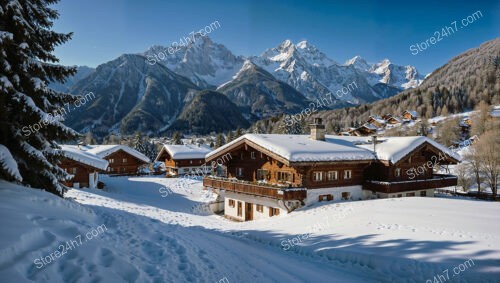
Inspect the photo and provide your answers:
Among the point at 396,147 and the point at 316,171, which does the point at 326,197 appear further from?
the point at 396,147

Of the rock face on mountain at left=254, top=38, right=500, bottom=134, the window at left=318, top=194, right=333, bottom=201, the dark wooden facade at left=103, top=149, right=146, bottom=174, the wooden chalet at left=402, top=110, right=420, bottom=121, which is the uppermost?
the rock face on mountain at left=254, top=38, right=500, bottom=134

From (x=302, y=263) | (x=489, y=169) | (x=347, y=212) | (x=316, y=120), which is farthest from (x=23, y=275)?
(x=489, y=169)

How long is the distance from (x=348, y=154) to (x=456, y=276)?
15.8 metres

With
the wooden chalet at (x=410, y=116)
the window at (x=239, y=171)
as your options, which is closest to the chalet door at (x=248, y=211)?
the window at (x=239, y=171)

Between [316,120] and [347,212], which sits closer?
[347,212]

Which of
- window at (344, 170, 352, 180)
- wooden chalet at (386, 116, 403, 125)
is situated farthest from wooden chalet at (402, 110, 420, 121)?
window at (344, 170, 352, 180)

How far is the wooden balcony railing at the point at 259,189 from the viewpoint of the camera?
22.2 metres

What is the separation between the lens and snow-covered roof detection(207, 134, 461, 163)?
22719 mm

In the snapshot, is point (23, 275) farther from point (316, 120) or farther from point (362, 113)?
point (362, 113)

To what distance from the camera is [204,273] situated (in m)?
7.99

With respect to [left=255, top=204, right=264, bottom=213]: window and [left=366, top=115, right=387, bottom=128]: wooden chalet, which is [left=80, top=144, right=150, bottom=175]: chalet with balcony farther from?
[left=366, top=115, right=387, bottom=128]: wooden chalet

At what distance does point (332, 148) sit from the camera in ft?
84.0

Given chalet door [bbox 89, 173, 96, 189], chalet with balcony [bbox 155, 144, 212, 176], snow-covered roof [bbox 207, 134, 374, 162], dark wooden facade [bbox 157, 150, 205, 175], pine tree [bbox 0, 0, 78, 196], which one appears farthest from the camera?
dark wooden facade [bbox 157, 150, 205, 175]

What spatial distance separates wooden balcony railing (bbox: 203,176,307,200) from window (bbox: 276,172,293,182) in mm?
2081
